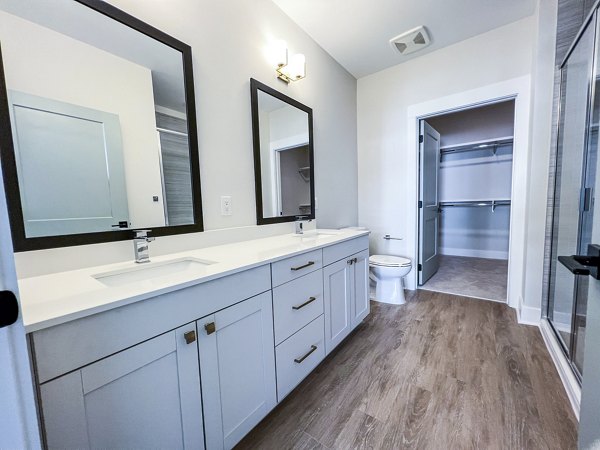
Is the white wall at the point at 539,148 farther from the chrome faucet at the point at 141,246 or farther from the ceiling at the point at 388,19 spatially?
the chrome faucet at the point at 141,246

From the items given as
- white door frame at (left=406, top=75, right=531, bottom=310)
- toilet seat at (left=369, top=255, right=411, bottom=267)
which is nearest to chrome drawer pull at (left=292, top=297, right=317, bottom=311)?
toilet seat at (left=369, top=255, right=411, bottom=267)

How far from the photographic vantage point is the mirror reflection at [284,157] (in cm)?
174

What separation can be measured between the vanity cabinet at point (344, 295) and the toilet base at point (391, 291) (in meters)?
0.61

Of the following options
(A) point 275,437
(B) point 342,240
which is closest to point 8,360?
(A) point 275,437

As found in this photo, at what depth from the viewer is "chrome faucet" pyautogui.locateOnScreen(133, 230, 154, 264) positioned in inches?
41.7

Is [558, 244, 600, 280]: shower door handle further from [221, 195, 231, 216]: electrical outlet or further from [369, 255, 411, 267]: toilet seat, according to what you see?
[369, 255, 411, 267]: toilet seat

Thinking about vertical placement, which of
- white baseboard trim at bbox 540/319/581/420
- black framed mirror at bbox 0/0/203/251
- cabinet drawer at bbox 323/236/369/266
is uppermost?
black framed mirror at bbox 0/0/203/251

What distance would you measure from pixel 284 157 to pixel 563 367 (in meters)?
2.15

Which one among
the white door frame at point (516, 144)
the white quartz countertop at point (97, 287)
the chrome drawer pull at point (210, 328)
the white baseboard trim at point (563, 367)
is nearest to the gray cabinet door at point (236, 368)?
the chrome drawer pull at point (210, 328)

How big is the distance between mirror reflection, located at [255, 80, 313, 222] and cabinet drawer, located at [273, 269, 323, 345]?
64 centimetres

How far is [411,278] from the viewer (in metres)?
2.76

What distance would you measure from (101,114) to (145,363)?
99cm

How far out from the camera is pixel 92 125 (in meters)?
1.00

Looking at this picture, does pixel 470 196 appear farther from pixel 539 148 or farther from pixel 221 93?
pixel 221 93
